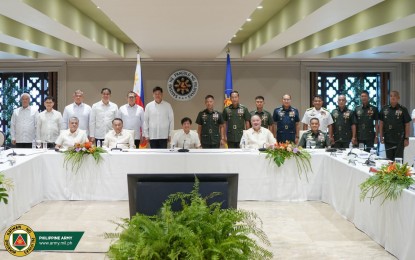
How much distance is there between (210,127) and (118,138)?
70.1 inches

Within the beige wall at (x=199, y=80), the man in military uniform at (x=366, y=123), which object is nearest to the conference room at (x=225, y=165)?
the man in military uniform at (x=366, y=123)

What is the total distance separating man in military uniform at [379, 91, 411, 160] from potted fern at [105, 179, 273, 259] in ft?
24.5

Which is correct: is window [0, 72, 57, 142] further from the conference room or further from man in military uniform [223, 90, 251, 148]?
man in military uniform [223, 90, 251, 148]

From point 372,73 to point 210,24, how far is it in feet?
26.1

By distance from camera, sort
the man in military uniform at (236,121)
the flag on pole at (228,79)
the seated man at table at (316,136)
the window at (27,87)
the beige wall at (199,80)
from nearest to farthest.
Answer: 1. the seated man at table at (316,136)
2. the man in military uniform at (236,121)
3. the flag on pole at (228,79)
4. the beige wall at (199,80)
5. the window at (27,87)

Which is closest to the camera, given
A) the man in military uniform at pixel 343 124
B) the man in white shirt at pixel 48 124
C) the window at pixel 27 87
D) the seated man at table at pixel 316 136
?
the seated man at table at pixel 316 136

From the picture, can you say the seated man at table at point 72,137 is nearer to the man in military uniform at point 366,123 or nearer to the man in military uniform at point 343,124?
the man in military uniform at point 343,124

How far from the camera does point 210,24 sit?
6.70m

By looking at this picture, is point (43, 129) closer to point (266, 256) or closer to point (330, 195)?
point (330, 195)

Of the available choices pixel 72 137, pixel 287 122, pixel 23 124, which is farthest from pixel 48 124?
pixel 287 122

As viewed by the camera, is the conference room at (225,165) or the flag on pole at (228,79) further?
the flag on pole at (228,79)

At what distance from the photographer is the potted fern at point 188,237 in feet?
5.21

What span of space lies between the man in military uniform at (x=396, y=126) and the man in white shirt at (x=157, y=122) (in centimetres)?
362

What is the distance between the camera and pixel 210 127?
855 cm
